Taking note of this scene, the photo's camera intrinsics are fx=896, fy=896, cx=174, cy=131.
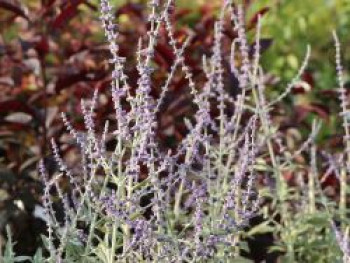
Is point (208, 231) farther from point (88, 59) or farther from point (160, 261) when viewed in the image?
point (88, 59)

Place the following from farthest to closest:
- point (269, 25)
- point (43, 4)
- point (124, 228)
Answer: point (269, 25) → point (43, 4) → point (124, 228)

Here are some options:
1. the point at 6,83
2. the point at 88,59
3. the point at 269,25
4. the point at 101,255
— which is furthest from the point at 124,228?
the point at 269,25

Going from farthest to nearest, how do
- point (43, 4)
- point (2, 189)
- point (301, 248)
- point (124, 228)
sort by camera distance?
point (43, 4) → point (2, 189) → point (301, 248) → point (124, 228)

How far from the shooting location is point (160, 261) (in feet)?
8.13

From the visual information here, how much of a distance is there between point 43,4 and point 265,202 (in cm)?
140

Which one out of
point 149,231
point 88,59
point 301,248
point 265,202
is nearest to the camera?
point 149,231

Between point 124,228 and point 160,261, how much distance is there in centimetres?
14

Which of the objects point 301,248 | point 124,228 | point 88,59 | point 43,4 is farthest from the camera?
point 88,59

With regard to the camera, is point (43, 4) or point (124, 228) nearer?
point (124, 228)

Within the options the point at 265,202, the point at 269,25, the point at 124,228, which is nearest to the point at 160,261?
the point at 124,228

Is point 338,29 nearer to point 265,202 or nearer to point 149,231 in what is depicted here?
point 265,202

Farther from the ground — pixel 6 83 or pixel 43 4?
pixel 43 4

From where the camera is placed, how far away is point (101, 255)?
7.97ft

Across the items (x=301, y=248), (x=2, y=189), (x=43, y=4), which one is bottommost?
(x=301, y=248)
